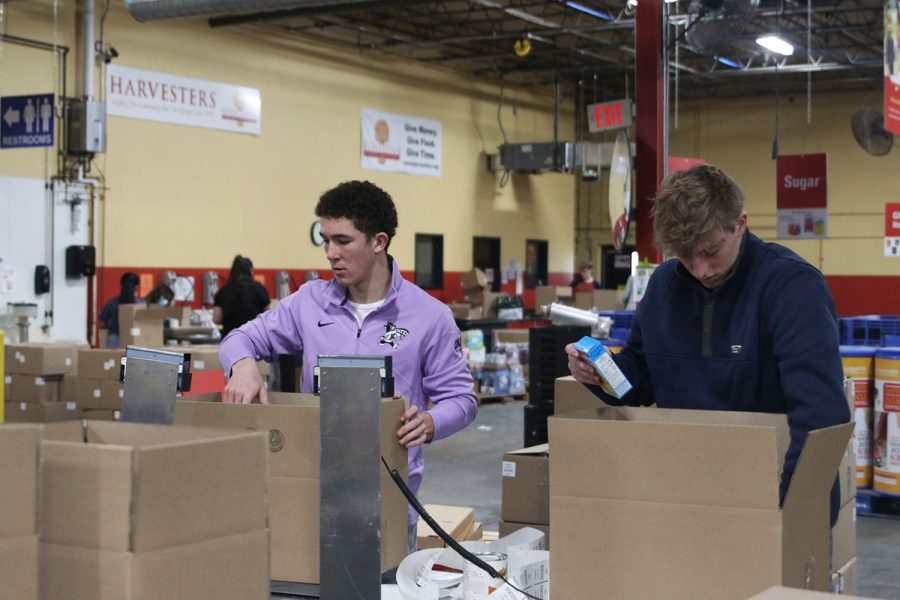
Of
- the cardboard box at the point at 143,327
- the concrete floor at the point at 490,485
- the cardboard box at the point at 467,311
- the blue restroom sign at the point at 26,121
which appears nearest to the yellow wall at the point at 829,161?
the cardboard box at the point at 467,311

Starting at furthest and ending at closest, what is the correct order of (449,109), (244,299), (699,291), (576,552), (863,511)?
(449,109) < (244,299) < (863,511) < (699,291) < (576,552)

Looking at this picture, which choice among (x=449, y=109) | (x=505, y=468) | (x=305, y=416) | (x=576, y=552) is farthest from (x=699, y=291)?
(x=449, y=109)

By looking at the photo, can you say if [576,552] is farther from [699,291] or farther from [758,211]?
[758,211]

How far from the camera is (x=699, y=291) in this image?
2398 mm

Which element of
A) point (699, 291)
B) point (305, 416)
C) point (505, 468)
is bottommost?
point (505, 468)

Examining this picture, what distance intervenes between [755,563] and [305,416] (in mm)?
891

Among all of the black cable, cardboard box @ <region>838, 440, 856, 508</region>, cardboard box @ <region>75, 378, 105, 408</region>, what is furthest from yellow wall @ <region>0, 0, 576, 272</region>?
the black cable

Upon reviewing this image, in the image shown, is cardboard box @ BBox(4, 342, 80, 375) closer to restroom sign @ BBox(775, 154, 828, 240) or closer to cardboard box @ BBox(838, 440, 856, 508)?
cardboard box @ BBox(838, 440, 856, 508)

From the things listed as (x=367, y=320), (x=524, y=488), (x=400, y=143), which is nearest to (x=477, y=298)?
(x=400, y=143)

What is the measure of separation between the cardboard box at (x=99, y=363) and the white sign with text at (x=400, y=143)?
7.17 meters

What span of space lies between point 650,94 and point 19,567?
283 inches

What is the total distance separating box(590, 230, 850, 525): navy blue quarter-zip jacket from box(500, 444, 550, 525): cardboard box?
80 cm

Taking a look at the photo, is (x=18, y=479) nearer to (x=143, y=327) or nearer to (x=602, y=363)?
(x=602, y=363)

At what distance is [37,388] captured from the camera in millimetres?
8500
